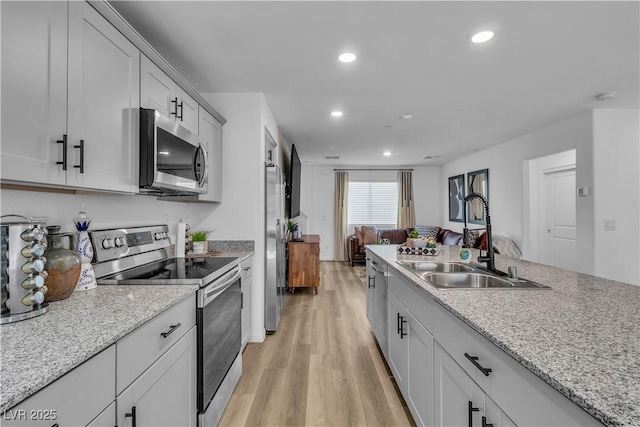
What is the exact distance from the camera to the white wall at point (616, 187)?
361 centimetres

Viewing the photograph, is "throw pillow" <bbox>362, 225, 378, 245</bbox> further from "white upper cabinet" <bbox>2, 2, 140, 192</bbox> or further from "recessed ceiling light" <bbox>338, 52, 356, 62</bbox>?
"white upper cabinet" <bbox>2, 2, 140, 192</bbox>

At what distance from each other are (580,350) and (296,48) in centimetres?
220

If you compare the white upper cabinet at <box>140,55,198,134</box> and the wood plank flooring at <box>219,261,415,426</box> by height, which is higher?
the white upper cabinet at <box>140,55,198,134</box>

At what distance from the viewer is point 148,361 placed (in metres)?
1.10

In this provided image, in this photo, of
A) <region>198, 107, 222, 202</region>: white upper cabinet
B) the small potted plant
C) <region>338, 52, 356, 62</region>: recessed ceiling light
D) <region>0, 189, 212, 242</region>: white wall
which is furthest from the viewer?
the small potted plant

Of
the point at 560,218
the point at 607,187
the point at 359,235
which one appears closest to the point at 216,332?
the point at 607,187

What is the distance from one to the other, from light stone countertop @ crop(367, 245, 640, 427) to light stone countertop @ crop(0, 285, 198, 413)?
1096mm

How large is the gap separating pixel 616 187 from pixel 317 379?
4.05m

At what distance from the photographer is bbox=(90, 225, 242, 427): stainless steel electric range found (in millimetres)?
1575

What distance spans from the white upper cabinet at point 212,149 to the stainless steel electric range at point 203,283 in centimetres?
58

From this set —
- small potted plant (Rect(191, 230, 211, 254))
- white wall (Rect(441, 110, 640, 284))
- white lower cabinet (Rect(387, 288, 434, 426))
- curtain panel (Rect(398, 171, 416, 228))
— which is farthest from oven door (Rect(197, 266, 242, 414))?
curtain panel (Rect(398, 171, 416, 228))

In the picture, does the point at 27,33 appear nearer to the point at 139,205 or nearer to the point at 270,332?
the point at 139,205

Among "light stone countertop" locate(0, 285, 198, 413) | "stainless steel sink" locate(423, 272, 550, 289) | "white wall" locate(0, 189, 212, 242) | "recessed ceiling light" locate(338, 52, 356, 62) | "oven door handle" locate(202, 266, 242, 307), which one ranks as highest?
"recessed ceiling light" locate(338, 52, 356, 62)

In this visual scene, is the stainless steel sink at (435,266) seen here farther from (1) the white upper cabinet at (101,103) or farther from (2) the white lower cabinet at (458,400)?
(1) the white upper cabinet at (101,103)
